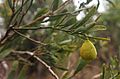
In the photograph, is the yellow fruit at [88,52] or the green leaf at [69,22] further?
the green leaf at [69,22]

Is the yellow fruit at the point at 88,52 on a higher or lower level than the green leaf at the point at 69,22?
lower

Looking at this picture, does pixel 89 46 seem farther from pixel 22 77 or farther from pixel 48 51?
pixel 22 77

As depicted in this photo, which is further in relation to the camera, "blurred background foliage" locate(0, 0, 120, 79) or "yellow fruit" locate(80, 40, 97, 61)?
"blurred background foliage" locate(0, 0, 120, 79)

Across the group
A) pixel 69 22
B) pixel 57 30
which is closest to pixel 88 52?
pixel 69 22

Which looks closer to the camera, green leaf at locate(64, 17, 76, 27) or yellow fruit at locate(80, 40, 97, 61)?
yellow fruit at locate(80, 40, 97, 61)

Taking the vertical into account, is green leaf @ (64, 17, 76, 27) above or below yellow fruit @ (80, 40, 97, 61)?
above

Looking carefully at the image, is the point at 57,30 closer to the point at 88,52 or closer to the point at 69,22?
the point at 69,22

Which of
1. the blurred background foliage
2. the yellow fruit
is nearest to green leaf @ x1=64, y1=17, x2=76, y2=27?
the blurred background foliage

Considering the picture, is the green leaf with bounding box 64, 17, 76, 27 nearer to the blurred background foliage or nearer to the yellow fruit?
the blurred background foliage

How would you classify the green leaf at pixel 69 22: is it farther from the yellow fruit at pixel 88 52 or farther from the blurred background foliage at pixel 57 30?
the yellow fruit at pixel 88 52


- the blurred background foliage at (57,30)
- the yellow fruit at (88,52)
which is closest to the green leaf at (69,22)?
the blurred background foliage at (57,30)

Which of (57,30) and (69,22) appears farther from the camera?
(57,30)

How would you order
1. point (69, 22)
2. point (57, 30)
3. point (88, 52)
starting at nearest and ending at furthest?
point (88, 52) → point (69, 22) → point (57, 30)
